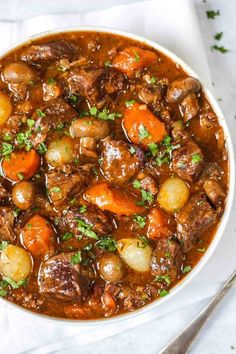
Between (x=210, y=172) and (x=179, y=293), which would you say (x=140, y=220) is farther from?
(x=179, y=293)

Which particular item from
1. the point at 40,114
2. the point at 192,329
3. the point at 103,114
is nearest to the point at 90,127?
the point at 103,114

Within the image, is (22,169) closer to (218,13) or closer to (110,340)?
(110,340)

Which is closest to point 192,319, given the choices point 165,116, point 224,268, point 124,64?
point 224,268

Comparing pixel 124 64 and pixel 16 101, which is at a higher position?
pixel 124 64

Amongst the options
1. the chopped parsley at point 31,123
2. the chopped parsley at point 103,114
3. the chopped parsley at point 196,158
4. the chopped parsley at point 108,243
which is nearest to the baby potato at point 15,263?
the chopped parsley at point 108,243

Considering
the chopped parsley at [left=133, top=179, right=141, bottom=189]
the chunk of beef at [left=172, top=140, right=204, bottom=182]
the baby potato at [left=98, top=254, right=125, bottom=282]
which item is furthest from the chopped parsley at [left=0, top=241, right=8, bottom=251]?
the chunk of beef at [left=172, top=140, right=204, bottom=182]
